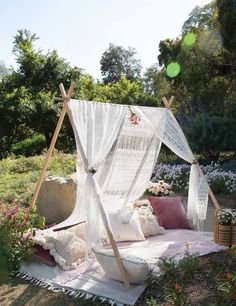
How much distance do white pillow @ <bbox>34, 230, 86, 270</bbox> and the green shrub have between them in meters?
11.2

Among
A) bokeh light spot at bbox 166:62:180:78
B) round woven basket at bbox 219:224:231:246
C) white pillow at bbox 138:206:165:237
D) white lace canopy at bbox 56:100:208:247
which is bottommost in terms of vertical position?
white pillow at bbox 138:206:165:237

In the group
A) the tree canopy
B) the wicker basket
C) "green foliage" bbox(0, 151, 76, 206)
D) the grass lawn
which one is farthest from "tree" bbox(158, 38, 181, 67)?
the grass lawn

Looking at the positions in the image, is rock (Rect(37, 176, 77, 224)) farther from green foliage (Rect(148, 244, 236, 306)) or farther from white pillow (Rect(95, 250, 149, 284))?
green foliage (Rect(148, 244, 236, 306))

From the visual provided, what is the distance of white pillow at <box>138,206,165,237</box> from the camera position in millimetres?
5137

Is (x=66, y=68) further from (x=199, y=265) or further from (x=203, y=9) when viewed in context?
(x=199, y=265)

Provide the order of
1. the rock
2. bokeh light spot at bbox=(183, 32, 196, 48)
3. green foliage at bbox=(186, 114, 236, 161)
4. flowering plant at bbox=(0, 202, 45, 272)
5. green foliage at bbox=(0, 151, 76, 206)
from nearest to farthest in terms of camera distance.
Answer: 1. flowering plant at bbox=(0, 202, 45, 272)
2. the rock
3. green foliage at bbox=(0, 151, 76, 206)
4. green foliage at bbox=(186, 114, 236, 161)
5. bokeh light spot at bbox=(183, 32, 196, 48)

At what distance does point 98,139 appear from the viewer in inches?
168

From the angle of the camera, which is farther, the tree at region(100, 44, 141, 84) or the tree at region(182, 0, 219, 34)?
the tree at region(100, 44, 141, 84)

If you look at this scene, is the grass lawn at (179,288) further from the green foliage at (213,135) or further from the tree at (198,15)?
the tree at (198,15)

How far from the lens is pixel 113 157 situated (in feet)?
16.3

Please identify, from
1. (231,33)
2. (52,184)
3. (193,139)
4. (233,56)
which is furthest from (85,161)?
(233,56)

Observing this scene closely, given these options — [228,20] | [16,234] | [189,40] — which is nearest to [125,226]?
[16,234]

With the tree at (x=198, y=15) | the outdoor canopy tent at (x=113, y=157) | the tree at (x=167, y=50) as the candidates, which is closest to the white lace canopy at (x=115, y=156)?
the outdoor canopy tent at (x=113, y=157)

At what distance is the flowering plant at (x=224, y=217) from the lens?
463 cm
